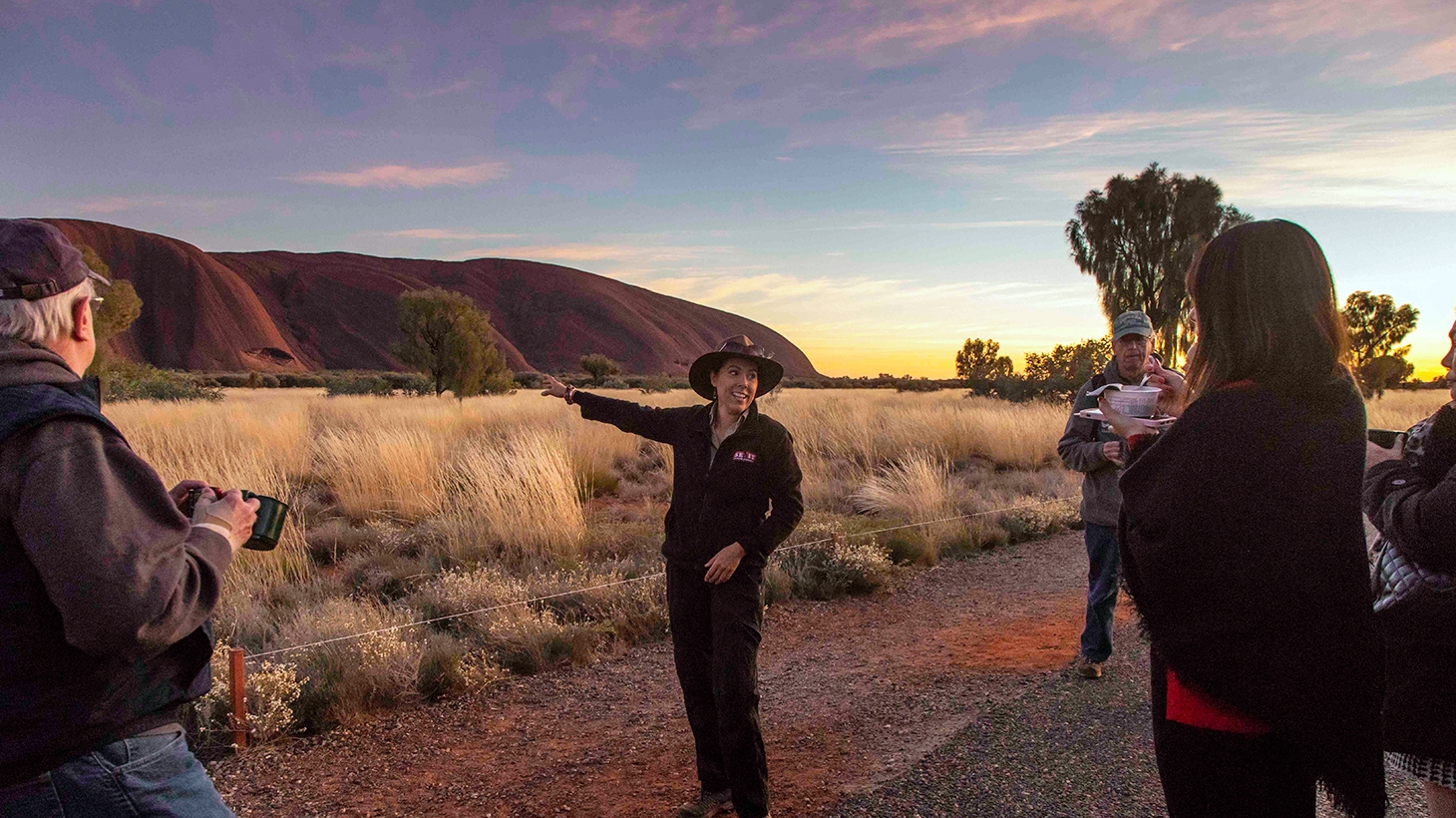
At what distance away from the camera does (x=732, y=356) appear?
3600 millimetres

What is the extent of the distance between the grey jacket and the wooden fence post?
4502 millimetres

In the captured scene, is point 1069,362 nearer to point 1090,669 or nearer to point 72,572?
point 1090,669

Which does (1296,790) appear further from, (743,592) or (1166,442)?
(743,592)

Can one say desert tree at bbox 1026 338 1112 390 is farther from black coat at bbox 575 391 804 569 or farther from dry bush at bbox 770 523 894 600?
black coat at bbox 575 391 804 569

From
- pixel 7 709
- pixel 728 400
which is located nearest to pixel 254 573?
pixel 728 400

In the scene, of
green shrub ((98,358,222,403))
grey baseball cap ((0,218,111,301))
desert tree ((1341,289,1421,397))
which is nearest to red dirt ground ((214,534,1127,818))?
grey baseball cap ((0,218,111,301))

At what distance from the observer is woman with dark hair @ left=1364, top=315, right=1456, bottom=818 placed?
6.79ft

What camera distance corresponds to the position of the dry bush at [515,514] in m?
7.72

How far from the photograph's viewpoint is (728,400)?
3.54m

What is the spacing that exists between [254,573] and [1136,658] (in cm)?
637

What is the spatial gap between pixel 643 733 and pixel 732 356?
87.1 inches

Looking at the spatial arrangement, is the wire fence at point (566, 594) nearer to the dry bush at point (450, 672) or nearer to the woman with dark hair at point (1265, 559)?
the dry bush at point (450, 672)

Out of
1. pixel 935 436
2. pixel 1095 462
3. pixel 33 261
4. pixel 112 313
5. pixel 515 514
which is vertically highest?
pixel 112 313

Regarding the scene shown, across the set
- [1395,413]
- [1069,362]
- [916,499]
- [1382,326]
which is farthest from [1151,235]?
[916,499]
